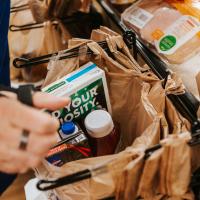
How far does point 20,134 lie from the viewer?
1.64ft

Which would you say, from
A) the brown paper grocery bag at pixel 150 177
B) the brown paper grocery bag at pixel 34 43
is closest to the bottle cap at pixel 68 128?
the brown paper grocery bag at pixel 150 177

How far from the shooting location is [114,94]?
3.03 feet

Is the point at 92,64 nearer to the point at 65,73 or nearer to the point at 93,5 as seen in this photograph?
the point at 65,73

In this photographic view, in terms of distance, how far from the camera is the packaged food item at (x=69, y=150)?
0.74 meters

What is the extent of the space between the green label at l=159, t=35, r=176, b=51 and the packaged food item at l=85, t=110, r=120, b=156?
35 centimetres

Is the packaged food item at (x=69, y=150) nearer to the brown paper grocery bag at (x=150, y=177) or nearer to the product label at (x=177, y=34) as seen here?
the brown paper grocery bag at (x=150, y=177)

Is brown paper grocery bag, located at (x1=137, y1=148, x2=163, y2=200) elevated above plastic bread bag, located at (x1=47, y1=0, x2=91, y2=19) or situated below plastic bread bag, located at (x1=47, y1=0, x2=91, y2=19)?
below

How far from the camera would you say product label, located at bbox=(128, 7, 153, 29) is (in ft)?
3.66

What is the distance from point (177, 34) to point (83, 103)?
0.38m

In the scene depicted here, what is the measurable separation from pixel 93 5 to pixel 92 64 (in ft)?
2.81

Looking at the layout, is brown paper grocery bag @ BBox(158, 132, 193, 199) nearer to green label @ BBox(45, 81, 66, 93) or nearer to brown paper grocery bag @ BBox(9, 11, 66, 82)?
green label @ BBox(45, 81, 66, 93)

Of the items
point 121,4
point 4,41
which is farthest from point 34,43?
point 4,41

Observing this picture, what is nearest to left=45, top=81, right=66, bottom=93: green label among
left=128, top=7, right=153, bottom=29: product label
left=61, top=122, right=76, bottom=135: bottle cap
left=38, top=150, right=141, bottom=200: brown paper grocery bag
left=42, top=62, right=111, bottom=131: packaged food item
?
left=42, top=62, right=111, bottom=131: packaged food item

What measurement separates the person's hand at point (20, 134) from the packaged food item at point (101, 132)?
263 mm
